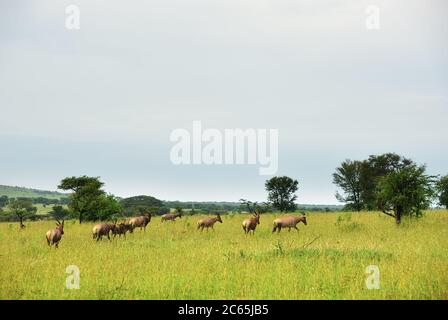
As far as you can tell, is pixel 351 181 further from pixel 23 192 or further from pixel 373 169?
pixel 23 192

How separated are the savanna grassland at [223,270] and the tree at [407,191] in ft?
21.0

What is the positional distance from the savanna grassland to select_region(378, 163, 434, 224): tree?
640 centimetres

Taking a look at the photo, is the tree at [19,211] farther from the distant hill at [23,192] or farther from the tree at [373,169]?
the distant hill at [23,192]

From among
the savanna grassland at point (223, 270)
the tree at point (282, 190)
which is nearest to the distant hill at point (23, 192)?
the tree at point (282, 190)

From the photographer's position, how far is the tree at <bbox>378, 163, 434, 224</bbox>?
2430 centimetres

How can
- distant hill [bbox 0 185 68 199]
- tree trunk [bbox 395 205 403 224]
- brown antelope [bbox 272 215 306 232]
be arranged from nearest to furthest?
brown antelope [bbox 272 215 306 232] → tree trunk [bbox 395 205 403 224] → distant hill [bbox 0 185 68 199]

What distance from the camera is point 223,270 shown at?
1138 centimetres

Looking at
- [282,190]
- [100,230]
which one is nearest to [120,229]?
[100,230]

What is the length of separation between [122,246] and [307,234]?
916 cm

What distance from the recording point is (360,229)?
22625 millimetres

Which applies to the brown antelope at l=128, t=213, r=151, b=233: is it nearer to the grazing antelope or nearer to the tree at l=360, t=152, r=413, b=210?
the grazing antelope

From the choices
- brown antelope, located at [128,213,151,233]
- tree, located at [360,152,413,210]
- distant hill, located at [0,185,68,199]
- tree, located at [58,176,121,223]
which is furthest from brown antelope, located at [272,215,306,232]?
distant hill, located at [0,185,68,199]
